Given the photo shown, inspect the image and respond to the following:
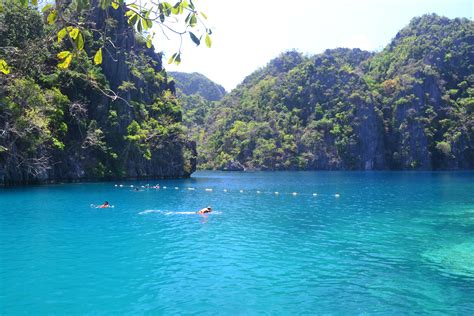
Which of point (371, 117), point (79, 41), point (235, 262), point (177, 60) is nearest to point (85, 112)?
point (235, 262)

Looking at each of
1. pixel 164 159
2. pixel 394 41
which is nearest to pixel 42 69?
pixel 164 159

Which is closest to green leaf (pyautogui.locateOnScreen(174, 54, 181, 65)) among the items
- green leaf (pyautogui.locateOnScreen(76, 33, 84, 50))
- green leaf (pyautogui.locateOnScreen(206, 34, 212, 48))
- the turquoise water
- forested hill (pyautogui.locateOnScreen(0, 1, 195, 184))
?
green leaf (pyautogui.locateOnScreen(206, 34, 212, 48))

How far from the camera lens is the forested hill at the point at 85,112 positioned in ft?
159

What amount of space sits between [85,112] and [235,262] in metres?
55.6

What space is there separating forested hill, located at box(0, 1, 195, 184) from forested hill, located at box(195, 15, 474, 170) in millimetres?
63605

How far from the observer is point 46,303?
39.9 feet

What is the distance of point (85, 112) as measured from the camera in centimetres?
6544

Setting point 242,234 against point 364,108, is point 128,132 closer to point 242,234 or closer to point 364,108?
point 242,234

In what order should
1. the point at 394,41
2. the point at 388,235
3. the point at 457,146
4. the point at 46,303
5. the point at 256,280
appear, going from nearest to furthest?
the point at 46,303 → the point at 256,280 → the point at 388,235 → the point at 457,146 → the point at 394,41

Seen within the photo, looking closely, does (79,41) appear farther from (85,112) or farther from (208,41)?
(85,112)

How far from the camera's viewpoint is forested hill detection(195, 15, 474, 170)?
136m

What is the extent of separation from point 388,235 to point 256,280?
11762 mm

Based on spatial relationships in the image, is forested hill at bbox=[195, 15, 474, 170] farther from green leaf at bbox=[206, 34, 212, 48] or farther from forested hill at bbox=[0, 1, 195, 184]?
green leaf at bbox=[206, 34, 212, 48]

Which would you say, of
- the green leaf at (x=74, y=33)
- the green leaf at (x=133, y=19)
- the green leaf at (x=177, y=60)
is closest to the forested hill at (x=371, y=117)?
the green leaf at (x=177, y=60)
